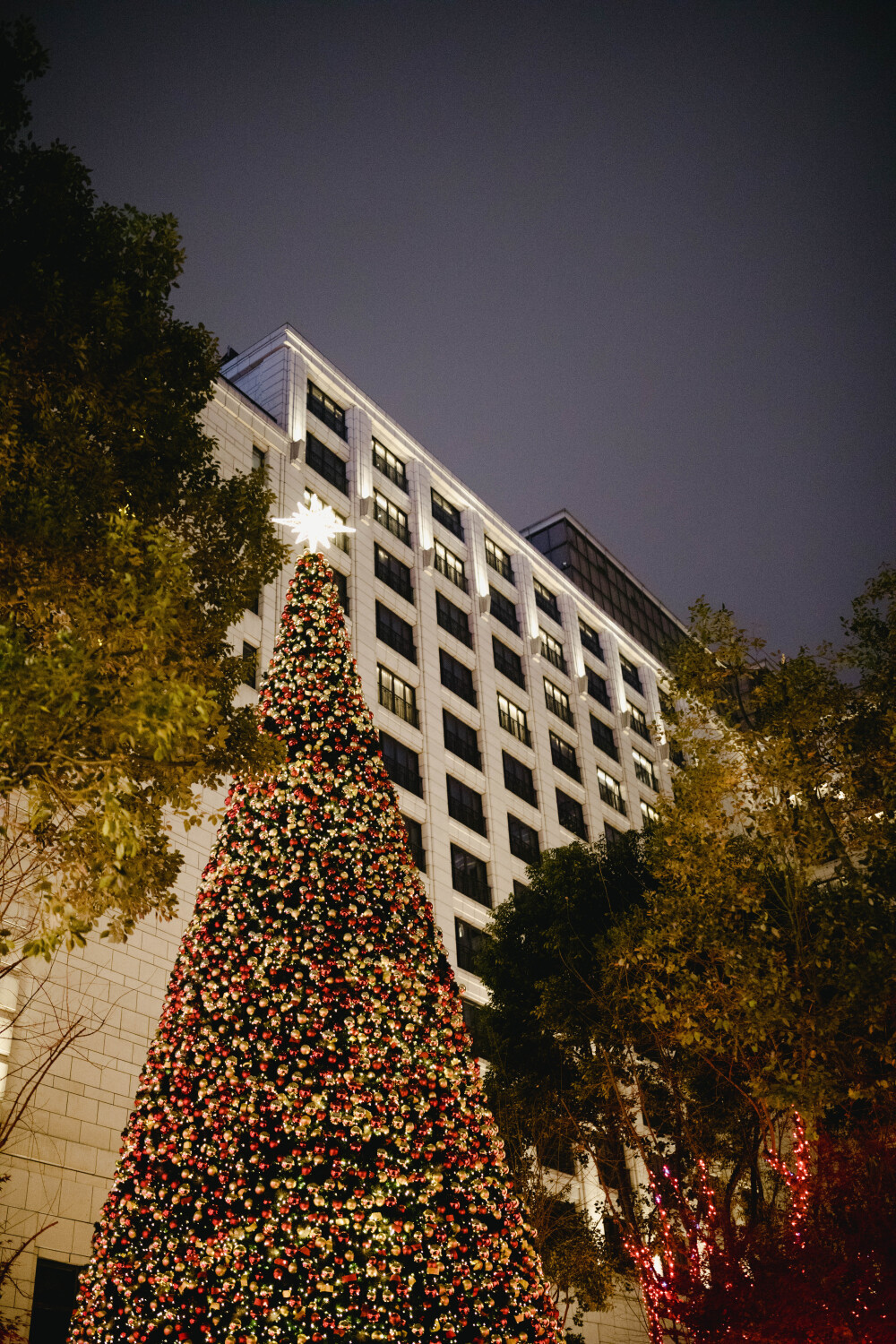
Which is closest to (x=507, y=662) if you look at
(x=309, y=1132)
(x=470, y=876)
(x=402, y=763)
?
(x=402, y=763)

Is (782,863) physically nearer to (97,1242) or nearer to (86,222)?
(97,1242)

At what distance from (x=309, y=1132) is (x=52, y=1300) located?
9509 millimetres

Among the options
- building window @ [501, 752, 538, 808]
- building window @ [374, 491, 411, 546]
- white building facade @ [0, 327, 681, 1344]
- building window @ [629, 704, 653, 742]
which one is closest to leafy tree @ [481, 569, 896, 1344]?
white building facade @ [0, 327, 681, 1344]

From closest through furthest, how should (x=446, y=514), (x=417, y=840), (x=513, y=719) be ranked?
(x=417, y=840), (x=513, y=719), (x=446, y=514)

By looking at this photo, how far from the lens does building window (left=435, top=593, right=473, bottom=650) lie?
3550cm

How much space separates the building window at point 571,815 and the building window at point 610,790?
7.32 ft

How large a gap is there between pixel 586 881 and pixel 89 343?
46.0 feet

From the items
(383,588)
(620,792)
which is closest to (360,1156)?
(383,588)

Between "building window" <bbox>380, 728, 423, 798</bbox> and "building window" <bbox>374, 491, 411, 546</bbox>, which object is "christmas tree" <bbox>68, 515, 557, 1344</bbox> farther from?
"building window" <bbox>374, 491, 411, 546</bbox>

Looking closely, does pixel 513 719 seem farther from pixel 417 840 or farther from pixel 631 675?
pixel 631 675

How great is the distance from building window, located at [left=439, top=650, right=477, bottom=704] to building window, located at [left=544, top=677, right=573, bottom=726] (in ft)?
16.2

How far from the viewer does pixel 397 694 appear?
31.2 m

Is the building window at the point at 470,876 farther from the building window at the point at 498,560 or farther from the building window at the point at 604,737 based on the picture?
the building window at the point at 498,560

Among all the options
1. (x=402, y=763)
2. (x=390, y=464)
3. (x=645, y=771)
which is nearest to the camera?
(x=402, y=763)
